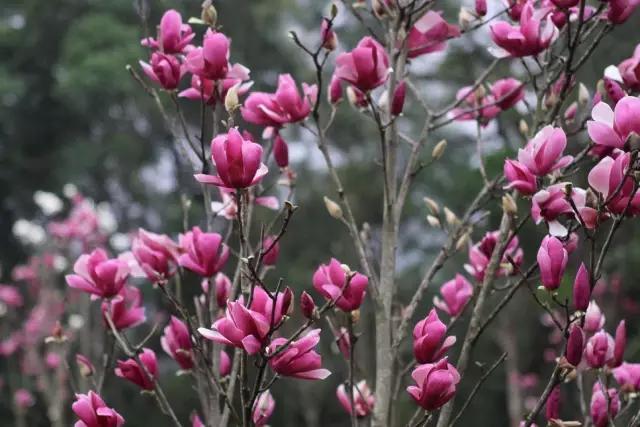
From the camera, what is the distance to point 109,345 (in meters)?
1.53

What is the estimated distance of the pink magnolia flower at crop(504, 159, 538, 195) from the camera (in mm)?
1177

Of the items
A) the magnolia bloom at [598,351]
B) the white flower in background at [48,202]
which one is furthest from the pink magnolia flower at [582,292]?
the white flower in background at [48,202]

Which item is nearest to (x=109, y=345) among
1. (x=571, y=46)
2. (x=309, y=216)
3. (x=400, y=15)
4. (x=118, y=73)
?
(x=400, y=15)

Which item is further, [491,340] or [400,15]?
[491,340]

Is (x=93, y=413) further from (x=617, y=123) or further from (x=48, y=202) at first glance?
(x=48, y=202)

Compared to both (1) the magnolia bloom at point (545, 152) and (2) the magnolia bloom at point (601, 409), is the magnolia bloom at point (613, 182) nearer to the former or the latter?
(1) the magnolia bloom at point (545, 152)

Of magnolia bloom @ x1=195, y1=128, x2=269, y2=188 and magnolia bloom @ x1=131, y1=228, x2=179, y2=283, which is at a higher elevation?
magnolia bloom @ x1=195, y1=128, x2=269, y2=188

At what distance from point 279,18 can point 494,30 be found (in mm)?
11829

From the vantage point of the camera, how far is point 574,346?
3.38 feet

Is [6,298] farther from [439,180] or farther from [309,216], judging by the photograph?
[439,180]

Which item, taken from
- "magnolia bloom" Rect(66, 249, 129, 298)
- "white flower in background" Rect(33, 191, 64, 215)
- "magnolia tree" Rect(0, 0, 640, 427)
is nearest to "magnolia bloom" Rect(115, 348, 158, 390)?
"magnolia tree" Rect(0, 0, 640, 427)

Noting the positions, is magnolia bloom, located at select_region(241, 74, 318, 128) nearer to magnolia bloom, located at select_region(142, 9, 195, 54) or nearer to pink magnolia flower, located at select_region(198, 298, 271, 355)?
magnolia bloom, located at select_region(142, 9, 195, 54)

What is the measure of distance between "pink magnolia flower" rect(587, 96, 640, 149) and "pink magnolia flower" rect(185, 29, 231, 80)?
24.4 inches

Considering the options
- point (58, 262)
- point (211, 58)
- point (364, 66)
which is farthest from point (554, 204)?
point (58, 262)
